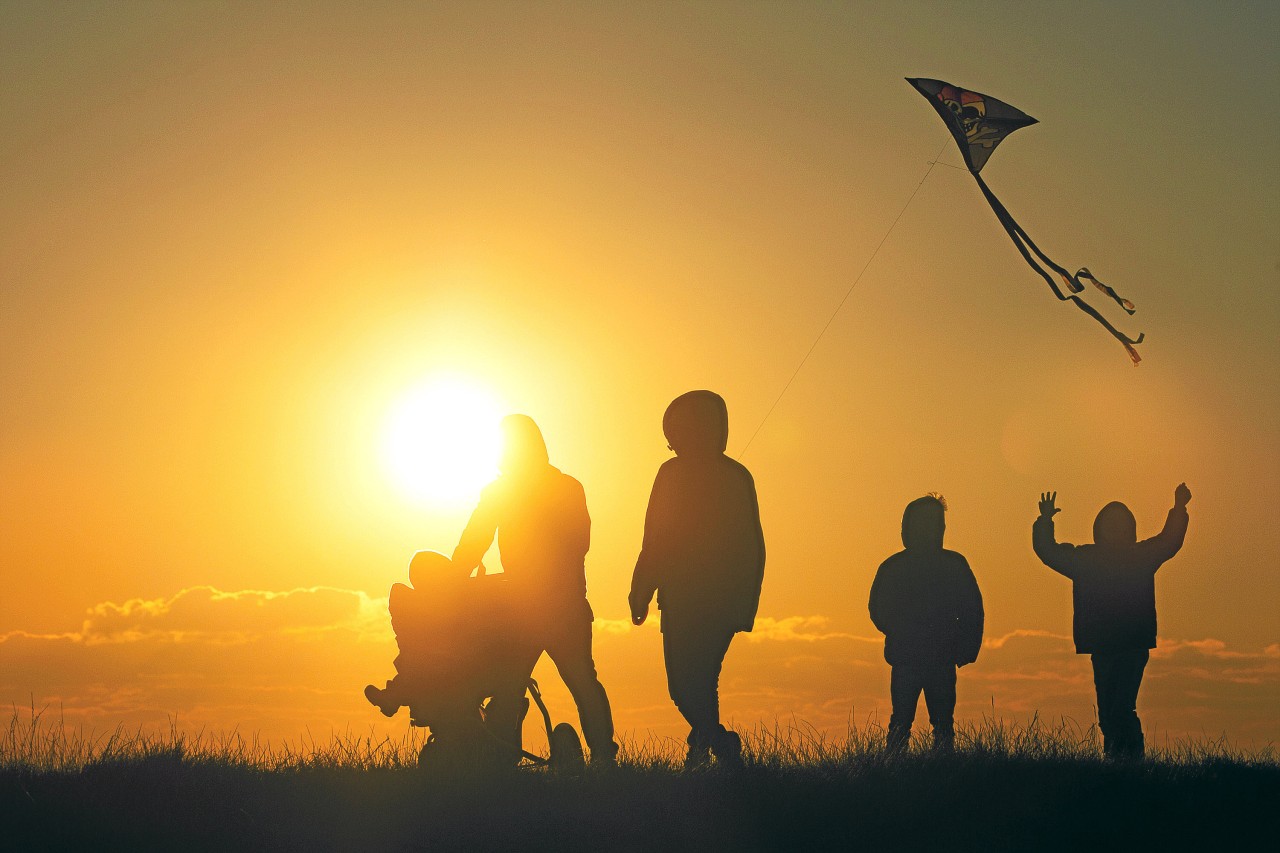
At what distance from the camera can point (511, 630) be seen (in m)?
9.72

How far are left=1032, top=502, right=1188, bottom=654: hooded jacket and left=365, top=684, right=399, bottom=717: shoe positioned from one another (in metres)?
6.11

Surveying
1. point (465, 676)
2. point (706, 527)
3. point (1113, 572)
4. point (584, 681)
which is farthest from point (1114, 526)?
point (465, 676)

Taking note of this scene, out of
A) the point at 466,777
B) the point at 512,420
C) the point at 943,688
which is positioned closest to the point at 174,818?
the point at 466,777

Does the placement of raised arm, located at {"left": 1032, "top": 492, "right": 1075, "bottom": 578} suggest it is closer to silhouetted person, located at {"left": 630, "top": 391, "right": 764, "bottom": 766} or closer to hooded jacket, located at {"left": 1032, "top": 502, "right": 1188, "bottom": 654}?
hooded jacket, located at {"left": 1032, "top": 502, "right": 1188, "bottom": 654}

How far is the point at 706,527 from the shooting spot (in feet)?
Result: 33.4

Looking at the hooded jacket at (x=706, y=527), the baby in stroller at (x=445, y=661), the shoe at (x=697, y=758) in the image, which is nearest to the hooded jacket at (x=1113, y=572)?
the hooded jacket at (x=706, y=527)

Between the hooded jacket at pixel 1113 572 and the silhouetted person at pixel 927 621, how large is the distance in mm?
1272

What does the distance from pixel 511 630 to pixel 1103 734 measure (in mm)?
5630

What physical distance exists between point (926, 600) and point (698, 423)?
2.93 metres

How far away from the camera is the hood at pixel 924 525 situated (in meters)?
12.1

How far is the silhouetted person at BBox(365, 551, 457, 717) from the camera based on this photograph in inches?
372

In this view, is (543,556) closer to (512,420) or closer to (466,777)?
(512,420)

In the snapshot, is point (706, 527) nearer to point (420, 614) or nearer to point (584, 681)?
point (584, 681)

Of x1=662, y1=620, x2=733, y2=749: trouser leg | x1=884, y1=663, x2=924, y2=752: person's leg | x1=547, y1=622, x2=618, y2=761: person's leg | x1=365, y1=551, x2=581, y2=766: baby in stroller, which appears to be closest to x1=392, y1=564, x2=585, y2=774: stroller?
x1=365, y1=551, x2=581, y2=766: baby in stroller
